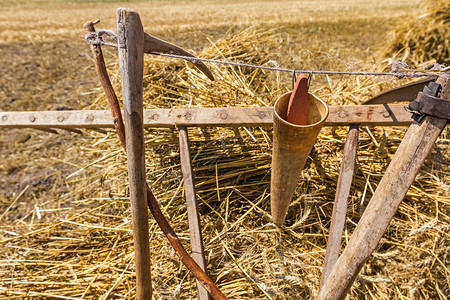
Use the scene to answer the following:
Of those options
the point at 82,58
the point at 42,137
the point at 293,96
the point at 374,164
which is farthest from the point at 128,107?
the point at 82,58

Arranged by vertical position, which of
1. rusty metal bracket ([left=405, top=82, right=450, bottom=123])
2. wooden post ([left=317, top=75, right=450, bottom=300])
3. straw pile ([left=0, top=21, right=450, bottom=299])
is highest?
rusty metal bracket ([left=405, top=82, right=450, bottom=123])

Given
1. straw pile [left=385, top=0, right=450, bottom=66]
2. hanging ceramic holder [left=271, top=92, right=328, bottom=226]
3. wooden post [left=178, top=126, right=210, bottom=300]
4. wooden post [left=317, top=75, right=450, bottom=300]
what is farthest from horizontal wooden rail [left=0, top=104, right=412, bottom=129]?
straw pile [left=385, top=0, right=450, bottom=66]

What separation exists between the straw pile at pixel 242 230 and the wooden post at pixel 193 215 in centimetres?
24

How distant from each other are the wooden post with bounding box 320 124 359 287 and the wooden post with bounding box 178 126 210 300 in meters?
0.59

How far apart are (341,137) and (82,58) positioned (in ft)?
20.6

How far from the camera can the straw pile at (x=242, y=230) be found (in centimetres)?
166

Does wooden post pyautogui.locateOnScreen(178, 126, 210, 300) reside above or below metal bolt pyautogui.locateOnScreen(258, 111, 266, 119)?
below

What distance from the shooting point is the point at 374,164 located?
6.58 feet

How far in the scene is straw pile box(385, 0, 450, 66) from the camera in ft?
13.6

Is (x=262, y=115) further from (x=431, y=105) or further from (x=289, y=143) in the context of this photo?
(x=431, y=105)

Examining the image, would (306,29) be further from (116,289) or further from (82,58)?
(116,289)

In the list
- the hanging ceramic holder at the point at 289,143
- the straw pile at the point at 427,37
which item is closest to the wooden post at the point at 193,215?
the hanging ceramic holder at the point at 289,143

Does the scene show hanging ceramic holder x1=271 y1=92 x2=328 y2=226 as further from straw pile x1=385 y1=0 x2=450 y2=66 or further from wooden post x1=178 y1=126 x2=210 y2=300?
straw pile x1=385 y1=0 x2=450 y2=66

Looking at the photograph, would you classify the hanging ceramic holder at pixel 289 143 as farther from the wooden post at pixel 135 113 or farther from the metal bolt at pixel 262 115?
the wooden post at pixel 135 113
